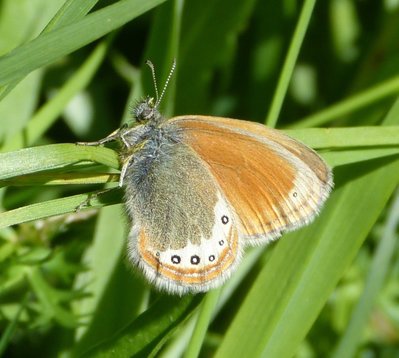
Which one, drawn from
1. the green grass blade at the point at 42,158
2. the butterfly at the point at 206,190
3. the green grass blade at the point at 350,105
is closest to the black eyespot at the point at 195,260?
the butterfly at the point at 206,190

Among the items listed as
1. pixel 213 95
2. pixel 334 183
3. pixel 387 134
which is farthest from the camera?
pixel 213 95

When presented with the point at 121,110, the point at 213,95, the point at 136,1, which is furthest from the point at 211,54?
the point at 136,1

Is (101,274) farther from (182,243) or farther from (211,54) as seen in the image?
(211,54)

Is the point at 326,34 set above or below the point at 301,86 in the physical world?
above

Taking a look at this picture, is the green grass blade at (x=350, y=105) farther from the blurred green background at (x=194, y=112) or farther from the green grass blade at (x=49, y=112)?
the green grass blade at (x=49, y=112)

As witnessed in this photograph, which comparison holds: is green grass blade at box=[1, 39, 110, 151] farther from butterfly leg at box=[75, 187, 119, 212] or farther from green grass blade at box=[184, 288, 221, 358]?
green grass blade at box=[184, 288, 221, 358]

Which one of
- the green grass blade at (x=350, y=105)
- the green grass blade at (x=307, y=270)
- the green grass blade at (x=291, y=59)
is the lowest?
A: the green grass blade at (x=307, y=270)

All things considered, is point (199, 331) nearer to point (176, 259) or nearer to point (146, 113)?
point (176, 259)

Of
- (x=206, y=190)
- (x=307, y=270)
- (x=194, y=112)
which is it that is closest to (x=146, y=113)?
(x=206, y=190)
